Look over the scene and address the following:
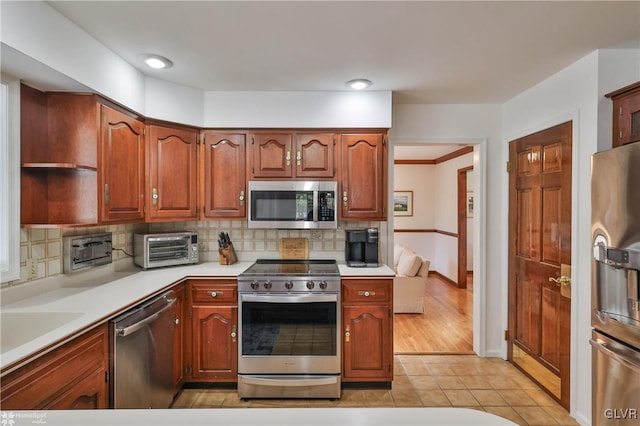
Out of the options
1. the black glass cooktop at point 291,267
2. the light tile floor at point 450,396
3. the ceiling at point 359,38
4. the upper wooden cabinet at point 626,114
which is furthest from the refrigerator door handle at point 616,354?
the ceiling at point 359,38

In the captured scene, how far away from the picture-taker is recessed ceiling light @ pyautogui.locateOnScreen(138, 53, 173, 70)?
7.13 feet

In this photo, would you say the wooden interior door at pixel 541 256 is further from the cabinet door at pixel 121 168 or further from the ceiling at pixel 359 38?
the cabinet door at pixel 121 168

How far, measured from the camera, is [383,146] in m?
2.82

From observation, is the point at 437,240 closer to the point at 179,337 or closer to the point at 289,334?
the point at 289,334

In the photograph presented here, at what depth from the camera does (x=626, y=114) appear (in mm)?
1944

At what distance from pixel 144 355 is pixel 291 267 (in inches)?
48.5

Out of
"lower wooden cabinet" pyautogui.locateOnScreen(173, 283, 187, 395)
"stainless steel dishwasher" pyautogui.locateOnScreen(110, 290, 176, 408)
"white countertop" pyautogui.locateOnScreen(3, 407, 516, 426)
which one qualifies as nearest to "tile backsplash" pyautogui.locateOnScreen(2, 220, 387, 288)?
"lower wooden cabinet" pyautogui.locateOnScreen(173, 283, 187, 395)

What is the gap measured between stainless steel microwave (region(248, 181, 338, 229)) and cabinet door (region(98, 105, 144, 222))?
86 cm

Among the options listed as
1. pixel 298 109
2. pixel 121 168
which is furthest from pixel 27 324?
pixel 298 109

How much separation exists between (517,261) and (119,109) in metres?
3.40

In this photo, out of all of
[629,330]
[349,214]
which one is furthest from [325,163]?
[629,330]

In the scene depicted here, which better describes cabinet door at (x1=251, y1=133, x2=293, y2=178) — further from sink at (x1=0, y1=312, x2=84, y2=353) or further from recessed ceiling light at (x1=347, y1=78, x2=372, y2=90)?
sink at (x1=0, y1=312, x2=84, y2=353)

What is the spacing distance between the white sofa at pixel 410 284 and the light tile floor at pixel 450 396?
144cm

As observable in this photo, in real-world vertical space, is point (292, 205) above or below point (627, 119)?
below
